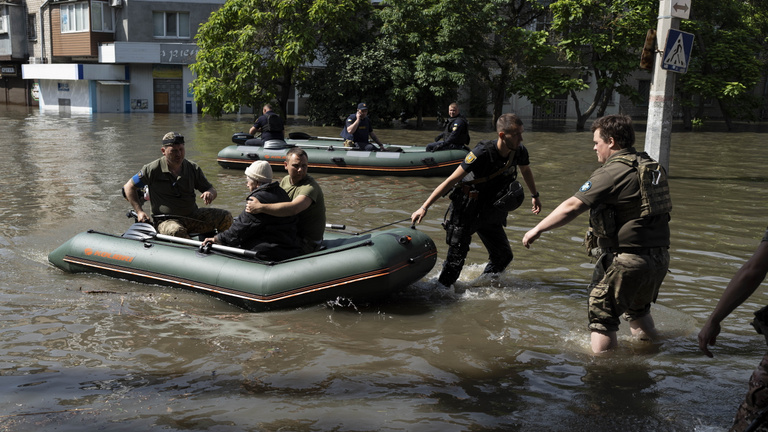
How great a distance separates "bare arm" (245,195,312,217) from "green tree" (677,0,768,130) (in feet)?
79.9

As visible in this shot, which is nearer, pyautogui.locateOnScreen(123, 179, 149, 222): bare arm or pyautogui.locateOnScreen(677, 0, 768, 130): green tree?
pyautogui.locateOnScreen(123, 179, 149, 222): bare arm

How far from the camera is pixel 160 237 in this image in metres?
7.04

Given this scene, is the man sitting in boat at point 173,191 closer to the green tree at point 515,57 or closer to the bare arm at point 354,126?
the bare arm at point 354,126

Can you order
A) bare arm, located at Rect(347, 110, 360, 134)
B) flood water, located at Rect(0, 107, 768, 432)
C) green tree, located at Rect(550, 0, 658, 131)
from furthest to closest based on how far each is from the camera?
green tree, located at Rect(550, 0, 658, 131), bare arm, located at Rect(347, 110, 360, 134), flood water, located at Rect(0, 107, 768, 432)

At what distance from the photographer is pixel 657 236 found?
4613mm

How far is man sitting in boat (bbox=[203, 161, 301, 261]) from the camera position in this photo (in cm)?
630

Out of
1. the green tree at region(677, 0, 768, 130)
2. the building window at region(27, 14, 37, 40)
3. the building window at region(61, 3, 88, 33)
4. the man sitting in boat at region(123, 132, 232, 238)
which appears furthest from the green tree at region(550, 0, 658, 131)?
the building window at region(27, 14, 37, 40)

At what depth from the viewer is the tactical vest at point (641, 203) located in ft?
14.8

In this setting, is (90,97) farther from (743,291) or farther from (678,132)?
(743,291)

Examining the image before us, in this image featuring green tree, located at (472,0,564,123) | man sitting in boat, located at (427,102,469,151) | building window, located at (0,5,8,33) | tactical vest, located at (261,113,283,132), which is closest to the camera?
man sitting in boat, located at (427,102,469,151)

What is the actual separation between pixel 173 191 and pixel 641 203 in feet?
Result: 15.6

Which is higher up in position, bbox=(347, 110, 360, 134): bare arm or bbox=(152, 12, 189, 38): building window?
bbox=(152, 12, 189, 38): building window

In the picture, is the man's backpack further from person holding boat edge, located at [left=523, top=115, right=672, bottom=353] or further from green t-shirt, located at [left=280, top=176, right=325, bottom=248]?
green t-shirt, located at [left=280, top=176, right=325, bottom=248]

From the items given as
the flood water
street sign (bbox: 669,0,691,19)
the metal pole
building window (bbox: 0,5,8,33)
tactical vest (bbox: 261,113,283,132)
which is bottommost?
the flood water
